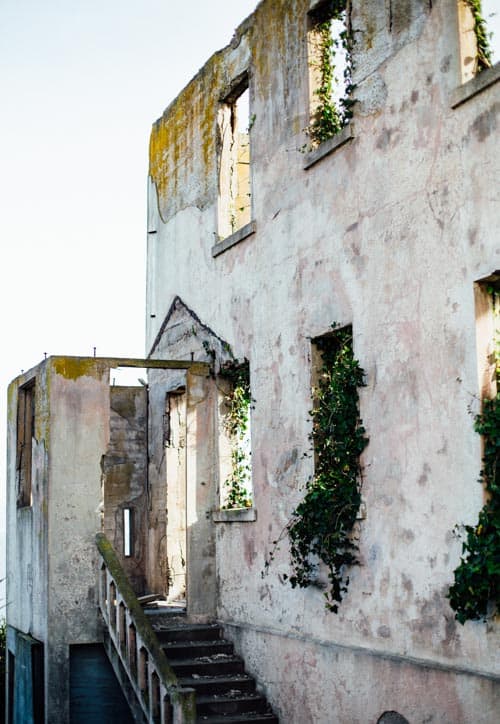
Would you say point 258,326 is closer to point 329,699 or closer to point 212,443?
point 212,443

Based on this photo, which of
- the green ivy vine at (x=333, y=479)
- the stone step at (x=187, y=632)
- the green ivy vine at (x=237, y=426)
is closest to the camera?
the green ivy vine at (x=333, y=479)

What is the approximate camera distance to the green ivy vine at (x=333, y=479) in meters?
10.2

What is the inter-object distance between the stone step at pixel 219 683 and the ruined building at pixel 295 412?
4 centimetres

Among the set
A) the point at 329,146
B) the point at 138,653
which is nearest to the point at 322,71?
the point at 329,146

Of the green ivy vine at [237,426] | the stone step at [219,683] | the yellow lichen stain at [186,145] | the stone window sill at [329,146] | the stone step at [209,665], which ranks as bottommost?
the stone step at [219,683]

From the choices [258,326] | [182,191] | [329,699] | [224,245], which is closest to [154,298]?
[182,191]

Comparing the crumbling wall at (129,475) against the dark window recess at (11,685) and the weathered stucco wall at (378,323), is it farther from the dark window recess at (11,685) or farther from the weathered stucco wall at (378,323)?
the weathered stucco wall at (378,323)

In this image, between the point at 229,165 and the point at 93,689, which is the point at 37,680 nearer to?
the point at 93,689

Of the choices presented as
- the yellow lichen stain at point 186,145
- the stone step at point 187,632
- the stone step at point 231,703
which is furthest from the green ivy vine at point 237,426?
the yellow lichen stain at point 186,145

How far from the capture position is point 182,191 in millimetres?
15203

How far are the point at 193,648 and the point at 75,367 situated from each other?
3790 mm

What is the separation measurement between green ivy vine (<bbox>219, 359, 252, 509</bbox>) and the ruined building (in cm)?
3

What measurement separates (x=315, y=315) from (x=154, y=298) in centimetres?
548

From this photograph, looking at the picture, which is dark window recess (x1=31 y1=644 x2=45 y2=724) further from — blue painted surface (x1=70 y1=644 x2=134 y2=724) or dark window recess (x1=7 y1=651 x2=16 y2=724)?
dark window recess (x1=7 y1=651 x2=16 y2=724)
